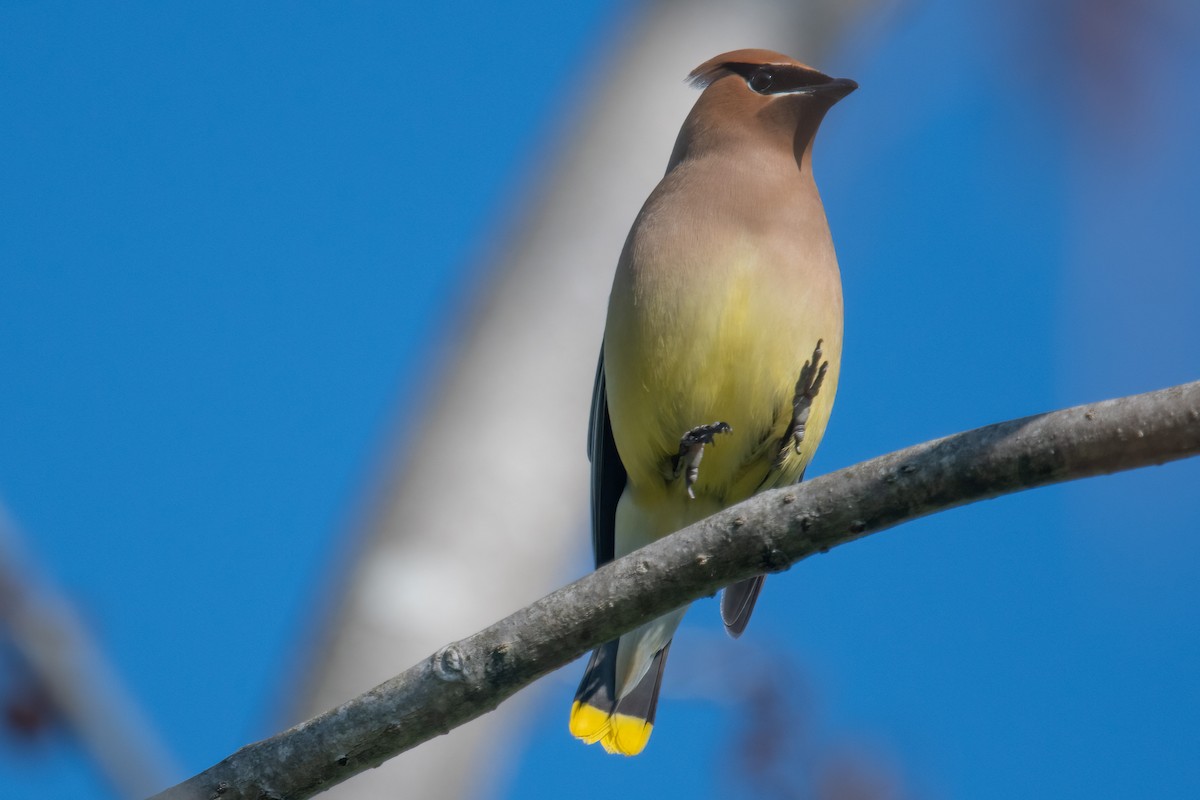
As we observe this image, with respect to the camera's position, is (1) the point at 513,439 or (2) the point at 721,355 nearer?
(1) the point at 513,439

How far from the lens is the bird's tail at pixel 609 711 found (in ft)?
14.2

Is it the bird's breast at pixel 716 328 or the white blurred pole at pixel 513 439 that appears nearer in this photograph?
the white blurred pole at pixel 513 439

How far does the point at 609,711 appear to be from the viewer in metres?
4.35

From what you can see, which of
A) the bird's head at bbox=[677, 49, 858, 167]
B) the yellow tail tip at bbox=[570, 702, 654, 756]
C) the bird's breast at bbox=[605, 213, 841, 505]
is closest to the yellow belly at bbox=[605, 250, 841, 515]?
the bird's breast at bbox=[605, 213, 841, 505]

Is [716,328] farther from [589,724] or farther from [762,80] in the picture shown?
[589,724]

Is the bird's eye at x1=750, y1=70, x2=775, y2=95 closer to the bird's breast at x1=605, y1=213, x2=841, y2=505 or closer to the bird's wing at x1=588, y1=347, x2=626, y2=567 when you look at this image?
the bird's breast at x1=605, y1=213, x2=841, y2=505

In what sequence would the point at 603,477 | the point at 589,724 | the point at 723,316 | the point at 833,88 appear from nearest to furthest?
the point at 723,316
the point at 833,88
the point at 603,477
the point at 589,724

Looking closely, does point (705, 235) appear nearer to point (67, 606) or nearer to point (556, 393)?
point (556, 393)

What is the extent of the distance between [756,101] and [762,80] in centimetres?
→ 6

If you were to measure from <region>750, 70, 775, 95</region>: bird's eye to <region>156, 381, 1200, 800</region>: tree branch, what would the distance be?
1.78m

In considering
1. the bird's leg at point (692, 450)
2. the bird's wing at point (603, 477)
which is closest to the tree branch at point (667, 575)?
the bird's leg at point (692, 450)

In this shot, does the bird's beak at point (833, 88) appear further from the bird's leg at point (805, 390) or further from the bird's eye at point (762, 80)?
the bird's leg at point (805, 390)

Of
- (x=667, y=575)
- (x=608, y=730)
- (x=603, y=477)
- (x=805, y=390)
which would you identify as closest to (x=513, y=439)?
(x=667, y=575)

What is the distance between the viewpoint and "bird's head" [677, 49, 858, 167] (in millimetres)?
3936
